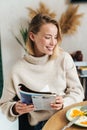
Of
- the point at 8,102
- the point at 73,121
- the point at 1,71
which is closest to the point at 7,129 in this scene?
the point at 1,71

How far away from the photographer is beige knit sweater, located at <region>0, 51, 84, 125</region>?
151cm

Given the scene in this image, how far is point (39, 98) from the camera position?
1.23 m

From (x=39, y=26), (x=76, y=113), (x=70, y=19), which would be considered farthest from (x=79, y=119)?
(x=70, y=19)

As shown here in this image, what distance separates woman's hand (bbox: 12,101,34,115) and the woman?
63 mm

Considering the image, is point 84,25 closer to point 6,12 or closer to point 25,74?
point 6,12

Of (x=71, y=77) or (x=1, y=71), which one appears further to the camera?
(x=1, y=71)

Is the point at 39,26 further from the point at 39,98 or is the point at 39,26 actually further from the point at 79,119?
the point at 79,119

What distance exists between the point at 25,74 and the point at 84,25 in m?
1.44

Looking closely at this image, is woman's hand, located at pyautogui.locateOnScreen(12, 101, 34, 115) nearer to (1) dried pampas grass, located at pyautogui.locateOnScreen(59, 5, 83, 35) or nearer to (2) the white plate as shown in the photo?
(2) the white plate

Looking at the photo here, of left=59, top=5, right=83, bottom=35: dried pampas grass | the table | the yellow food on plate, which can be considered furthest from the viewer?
left=59, top=5, right=83, bottom=35: dried pampas grass

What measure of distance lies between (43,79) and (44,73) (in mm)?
36

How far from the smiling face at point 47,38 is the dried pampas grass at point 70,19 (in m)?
1.21

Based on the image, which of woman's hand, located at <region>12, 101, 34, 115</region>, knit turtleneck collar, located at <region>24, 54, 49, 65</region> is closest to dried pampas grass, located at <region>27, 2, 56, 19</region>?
knit turtleneck collar, located at <region>24, 54, 49, 65</region>

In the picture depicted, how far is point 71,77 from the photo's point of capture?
1553 millimetres
